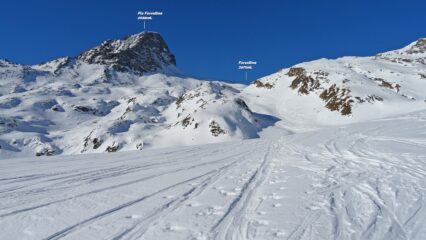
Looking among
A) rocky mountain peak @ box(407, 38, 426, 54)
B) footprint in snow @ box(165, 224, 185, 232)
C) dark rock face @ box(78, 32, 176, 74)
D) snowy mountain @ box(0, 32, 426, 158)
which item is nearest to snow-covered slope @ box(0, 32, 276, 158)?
snowy mountain @ box(0, 32, 426, 158)

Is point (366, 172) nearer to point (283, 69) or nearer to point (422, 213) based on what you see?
point (422, 213)

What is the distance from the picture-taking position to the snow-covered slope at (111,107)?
56344mm

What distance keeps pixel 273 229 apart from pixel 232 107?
53373mm

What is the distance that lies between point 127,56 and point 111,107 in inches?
2867

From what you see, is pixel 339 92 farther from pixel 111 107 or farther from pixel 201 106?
pixel 111 107

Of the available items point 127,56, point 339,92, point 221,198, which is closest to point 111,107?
point 127,56

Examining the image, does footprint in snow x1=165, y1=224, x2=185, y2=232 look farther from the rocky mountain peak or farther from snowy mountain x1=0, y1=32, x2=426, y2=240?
the rocky mountain peak

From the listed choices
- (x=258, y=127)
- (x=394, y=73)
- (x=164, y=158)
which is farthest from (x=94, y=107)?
(x=164, y=158)

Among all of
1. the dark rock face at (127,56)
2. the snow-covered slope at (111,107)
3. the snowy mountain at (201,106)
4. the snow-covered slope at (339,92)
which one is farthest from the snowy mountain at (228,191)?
the dark rock face at (127,56)

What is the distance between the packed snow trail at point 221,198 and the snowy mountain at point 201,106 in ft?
120

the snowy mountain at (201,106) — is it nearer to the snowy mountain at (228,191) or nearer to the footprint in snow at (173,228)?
the snowy mountain at (228,191)

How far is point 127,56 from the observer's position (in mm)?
182500

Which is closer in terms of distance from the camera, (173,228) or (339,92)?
(173,228)

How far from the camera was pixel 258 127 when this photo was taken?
56094 mm
